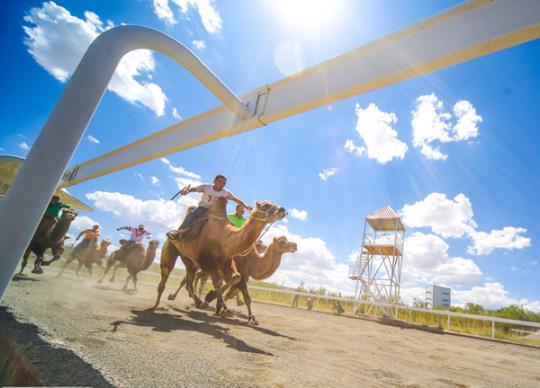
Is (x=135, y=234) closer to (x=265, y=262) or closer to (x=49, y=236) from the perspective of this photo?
(x=49, y=236)

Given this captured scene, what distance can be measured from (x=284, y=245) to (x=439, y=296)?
28309 millimetres

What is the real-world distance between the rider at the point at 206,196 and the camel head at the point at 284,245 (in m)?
2.14

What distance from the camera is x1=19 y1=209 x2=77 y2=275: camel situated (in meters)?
8.38

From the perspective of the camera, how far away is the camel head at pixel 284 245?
23.7 ft

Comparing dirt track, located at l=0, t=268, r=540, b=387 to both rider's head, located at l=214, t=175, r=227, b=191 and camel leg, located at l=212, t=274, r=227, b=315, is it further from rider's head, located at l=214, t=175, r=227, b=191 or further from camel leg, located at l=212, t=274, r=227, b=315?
rider's head, located at l=214, t=175, r=227, b=191

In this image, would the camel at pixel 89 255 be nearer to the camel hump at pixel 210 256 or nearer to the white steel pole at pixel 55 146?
the camel hump at pixel 210 256

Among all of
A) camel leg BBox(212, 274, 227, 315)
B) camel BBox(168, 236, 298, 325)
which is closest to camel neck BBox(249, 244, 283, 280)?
camel BBox(168, 236, 298, 325)

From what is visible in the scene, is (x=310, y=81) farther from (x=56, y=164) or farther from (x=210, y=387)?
(x=210, y=387)

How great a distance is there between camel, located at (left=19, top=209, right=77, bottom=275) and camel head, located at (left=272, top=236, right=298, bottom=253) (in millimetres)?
6665

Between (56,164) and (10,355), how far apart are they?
1.60 metres

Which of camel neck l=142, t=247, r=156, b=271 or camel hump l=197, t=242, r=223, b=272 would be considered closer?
camel hump l=197, t=242, r=223, b=272

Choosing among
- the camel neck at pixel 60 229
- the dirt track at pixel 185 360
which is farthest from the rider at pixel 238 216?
the camel neck at pixel 60 229

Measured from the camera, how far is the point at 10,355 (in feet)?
7.22

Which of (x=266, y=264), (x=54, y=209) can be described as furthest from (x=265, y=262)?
(x=54, y=209)
